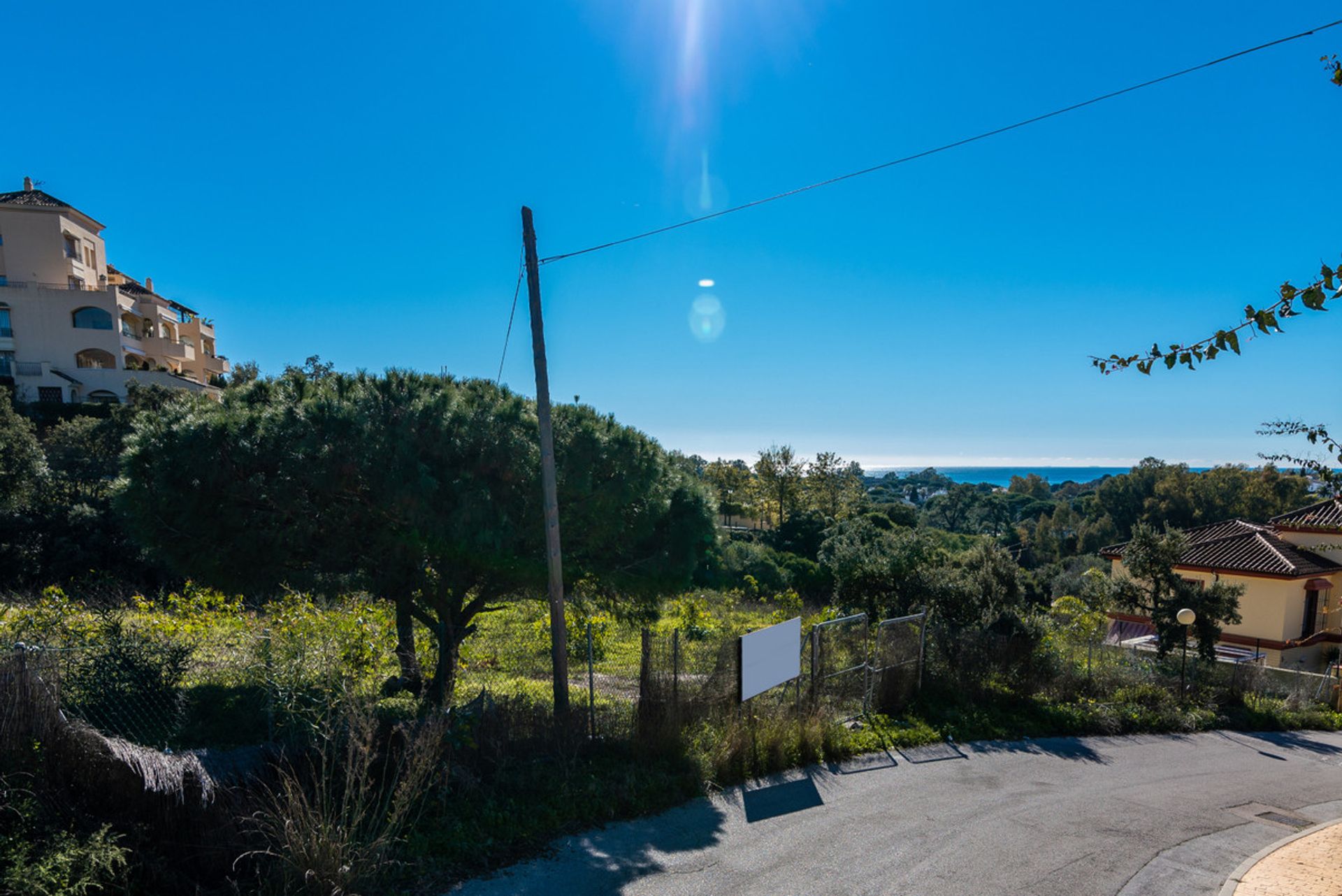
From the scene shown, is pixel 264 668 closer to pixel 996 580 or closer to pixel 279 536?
pixel 279 536

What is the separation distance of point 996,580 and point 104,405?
139ft

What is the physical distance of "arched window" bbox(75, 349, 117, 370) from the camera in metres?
40.8

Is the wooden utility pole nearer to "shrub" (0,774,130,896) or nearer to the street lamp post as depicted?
"shrub" (0,774,130,896)

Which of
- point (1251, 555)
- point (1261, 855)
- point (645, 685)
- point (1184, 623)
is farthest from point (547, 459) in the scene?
point (1251, 555)

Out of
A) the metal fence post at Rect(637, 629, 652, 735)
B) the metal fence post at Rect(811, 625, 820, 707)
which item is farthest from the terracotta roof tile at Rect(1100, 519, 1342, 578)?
the metal fence post at Rect(637, 629, 652, 735)

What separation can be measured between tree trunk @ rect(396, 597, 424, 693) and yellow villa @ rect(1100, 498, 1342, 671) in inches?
→ 863

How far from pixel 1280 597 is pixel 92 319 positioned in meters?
57.9

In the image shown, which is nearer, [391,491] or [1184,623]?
[391,491]

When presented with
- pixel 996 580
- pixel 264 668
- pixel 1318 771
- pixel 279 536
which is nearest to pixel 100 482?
pixel 279 536

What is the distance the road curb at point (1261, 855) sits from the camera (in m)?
A: 6.33

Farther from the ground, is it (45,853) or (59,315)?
(59,315)

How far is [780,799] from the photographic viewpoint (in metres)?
8.11

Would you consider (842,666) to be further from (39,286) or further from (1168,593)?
(39,286)

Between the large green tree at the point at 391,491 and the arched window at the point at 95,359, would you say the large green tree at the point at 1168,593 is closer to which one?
the large green tree at the point at 391,491
